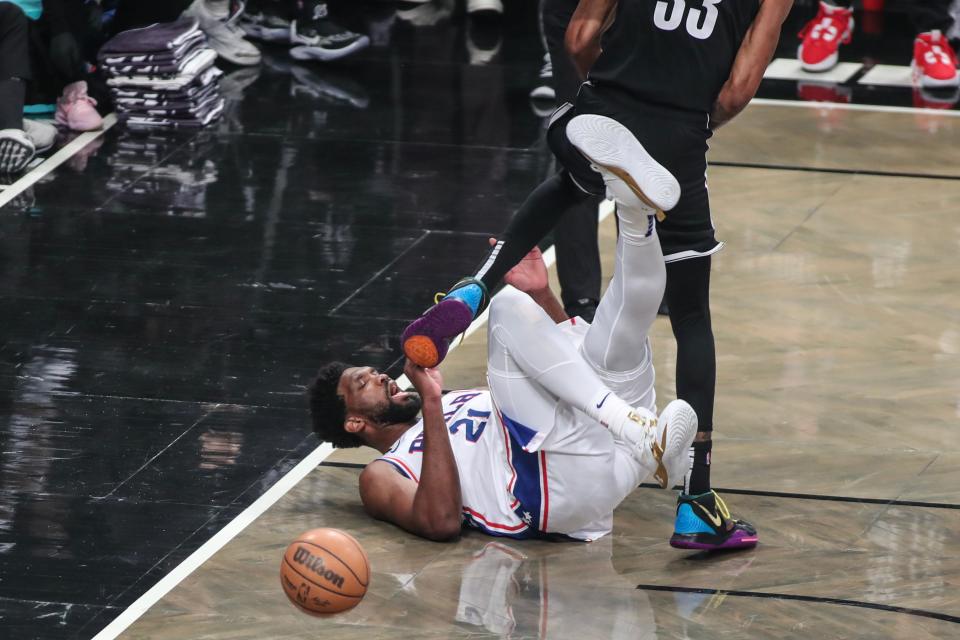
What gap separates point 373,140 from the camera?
27.3 feet

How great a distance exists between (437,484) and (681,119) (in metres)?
1.14

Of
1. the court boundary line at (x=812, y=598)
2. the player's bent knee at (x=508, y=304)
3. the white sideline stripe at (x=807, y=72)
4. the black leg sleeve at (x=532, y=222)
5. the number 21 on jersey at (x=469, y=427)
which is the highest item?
the black leg sleeve at (x=532, y=222)

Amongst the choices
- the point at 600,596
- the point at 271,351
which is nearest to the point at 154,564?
the point at 600,596

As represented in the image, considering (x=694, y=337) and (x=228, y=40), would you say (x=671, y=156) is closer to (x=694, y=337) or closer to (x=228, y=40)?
(x=694, y=337)

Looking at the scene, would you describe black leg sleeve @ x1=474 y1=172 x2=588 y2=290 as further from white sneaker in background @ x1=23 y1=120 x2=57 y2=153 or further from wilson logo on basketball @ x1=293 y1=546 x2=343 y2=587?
white sneaker in background @ x1=23 y1=120 x2=57 y2=153

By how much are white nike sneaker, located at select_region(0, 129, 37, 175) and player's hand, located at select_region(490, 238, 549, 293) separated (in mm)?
3772

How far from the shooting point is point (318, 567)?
3732 millimetres

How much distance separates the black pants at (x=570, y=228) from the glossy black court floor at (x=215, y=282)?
664 mm

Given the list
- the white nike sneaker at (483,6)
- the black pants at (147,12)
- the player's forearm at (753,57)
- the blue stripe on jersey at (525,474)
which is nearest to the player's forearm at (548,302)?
the blue stripe on jersey at (525,474)

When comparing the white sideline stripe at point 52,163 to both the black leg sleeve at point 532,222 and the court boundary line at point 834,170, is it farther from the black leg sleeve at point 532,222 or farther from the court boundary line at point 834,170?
the black leg sleeve at point 532,222

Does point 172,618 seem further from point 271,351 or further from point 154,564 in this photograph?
point 271,351

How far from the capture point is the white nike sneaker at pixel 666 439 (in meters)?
3.92

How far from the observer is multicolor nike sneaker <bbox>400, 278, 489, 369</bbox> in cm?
418

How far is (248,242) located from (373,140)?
157cm
